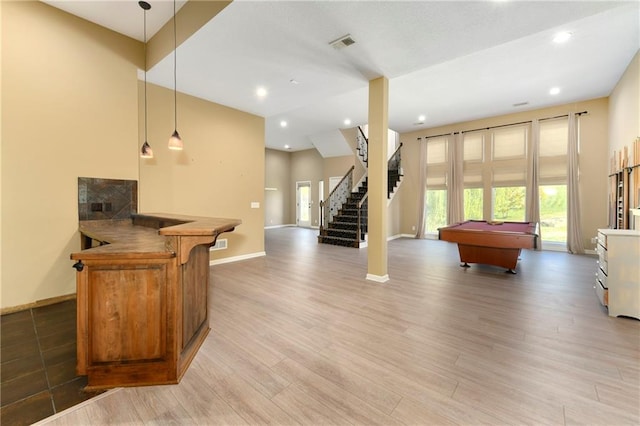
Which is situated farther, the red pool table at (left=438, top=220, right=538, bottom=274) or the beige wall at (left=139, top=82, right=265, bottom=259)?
the beige wall at (left=139, top=82, right=265, bottom=259)

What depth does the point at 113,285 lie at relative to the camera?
192cm

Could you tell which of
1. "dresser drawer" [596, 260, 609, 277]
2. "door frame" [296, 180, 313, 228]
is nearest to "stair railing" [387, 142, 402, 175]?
"door frame" [296, 180, 313, 228]

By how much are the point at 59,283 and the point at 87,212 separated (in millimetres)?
1041

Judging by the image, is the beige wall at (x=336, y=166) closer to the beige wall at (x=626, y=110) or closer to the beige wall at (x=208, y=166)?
the beige wall at (x=208, y=166)

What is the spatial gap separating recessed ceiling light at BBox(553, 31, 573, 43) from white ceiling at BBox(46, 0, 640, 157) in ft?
0.29

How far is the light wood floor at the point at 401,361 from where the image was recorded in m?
1.68

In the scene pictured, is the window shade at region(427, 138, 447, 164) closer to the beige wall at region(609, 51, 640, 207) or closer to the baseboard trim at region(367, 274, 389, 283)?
the beige wall at region(609, 51, 640, 207)

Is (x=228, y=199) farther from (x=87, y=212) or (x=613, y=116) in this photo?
(x=613, y=116)

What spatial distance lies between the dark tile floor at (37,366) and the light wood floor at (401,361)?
0.24 metres

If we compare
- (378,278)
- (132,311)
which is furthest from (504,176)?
(132,311)

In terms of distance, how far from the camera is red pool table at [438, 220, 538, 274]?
422 cm

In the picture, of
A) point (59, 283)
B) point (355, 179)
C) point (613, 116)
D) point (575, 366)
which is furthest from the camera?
point (355, 179)

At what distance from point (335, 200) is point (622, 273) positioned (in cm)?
694

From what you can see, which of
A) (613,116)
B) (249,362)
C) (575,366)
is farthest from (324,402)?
(613,116)
